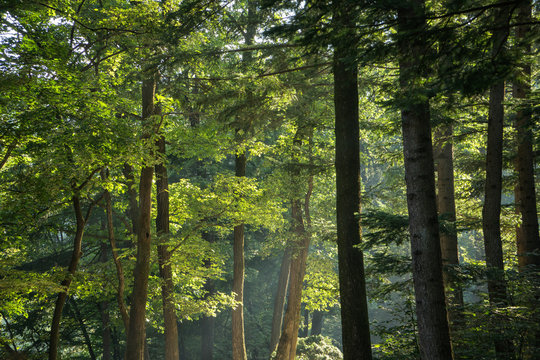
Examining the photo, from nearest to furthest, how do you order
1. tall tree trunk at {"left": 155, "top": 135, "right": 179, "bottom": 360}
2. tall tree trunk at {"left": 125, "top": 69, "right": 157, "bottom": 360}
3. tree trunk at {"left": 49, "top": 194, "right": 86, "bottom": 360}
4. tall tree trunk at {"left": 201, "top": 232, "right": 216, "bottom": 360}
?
1. tree trunk at {"left": 49, "top": 194, "right": 86, "bottom": 360}
2. tall tree trunk at {"left": 125, "top": 69, "right": 157, "bottom": 360}
3. tall tree trunk at {"left": 155, "top": 135, "right": 179, "bottom": 360}
4. tall tree trunk at {"left": 201, "top": 232, "right": 216, "bottom": 360}

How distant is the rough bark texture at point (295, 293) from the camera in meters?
13.9

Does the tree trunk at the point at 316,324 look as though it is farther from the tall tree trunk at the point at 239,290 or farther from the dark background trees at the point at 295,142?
the tall tree trunk at the point at 239,290

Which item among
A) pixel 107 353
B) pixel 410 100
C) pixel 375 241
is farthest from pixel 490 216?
pixel 107 353

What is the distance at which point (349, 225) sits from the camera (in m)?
6.38

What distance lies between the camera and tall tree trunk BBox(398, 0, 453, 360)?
14.9 ft

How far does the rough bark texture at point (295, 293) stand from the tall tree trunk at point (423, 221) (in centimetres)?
963

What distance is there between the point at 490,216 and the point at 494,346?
236 cm

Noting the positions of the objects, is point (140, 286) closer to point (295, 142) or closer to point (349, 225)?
point (349, 225)

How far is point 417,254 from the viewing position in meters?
4.71

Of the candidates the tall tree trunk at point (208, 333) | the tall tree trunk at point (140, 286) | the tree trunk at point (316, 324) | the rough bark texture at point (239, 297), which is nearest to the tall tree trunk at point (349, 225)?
the tall tree trunk at point (140, 286)

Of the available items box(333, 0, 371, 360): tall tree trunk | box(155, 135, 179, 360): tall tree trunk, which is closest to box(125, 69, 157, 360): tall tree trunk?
box(155, 135, 179, 360): tall tree trunk

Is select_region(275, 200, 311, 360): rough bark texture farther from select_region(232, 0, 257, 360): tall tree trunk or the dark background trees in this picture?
select_region(232, 0, 257, 360): tall tree trunk

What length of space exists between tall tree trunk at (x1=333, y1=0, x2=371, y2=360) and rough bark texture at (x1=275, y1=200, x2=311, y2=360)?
26.1 feet

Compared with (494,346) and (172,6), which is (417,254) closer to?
(494,346)
